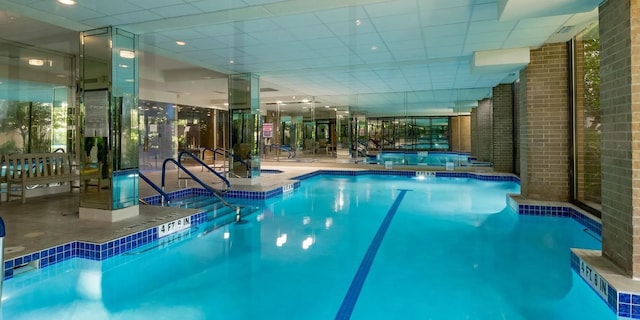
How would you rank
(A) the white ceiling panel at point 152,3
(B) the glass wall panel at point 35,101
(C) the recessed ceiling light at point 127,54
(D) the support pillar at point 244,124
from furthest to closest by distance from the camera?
1. (D) the support pillar at point 244,124
2. (B) the glass wall panel at point 35,101
3. (C) the recessed ceiling light at point 127,54
4. (A) the white ceiling panel at point 152,3

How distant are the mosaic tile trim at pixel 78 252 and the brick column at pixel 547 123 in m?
5.57

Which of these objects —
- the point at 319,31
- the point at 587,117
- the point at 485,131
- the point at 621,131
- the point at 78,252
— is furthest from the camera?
the point at 485,131

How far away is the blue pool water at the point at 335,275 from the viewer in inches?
97.3

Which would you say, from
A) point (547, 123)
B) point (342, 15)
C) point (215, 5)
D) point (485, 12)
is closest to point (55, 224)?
point (215, 5)

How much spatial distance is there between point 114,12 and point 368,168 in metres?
8.95

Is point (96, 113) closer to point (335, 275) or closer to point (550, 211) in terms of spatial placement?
point (335, 275)

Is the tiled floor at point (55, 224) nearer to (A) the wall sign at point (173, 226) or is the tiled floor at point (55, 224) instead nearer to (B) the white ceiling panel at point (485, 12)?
(A) the wall sign at point (173, 226)

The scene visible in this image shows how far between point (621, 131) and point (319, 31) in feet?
11.2

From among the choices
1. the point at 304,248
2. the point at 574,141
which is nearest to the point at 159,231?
the point at 304,248

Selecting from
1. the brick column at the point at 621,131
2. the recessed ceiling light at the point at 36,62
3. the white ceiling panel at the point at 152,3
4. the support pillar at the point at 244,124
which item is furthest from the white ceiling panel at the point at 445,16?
the recessed ceiling light at the point at 36,62

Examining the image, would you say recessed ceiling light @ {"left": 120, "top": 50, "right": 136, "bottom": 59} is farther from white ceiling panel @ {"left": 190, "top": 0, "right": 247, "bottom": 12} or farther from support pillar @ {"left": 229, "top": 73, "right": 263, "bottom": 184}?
support pillar @ {"left": 229, "top": 73, "right": 263, "bottom": 184}

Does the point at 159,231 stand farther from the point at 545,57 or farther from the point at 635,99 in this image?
the point at 545,57

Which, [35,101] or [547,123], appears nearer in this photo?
[547,123]

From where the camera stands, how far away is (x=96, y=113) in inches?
169
